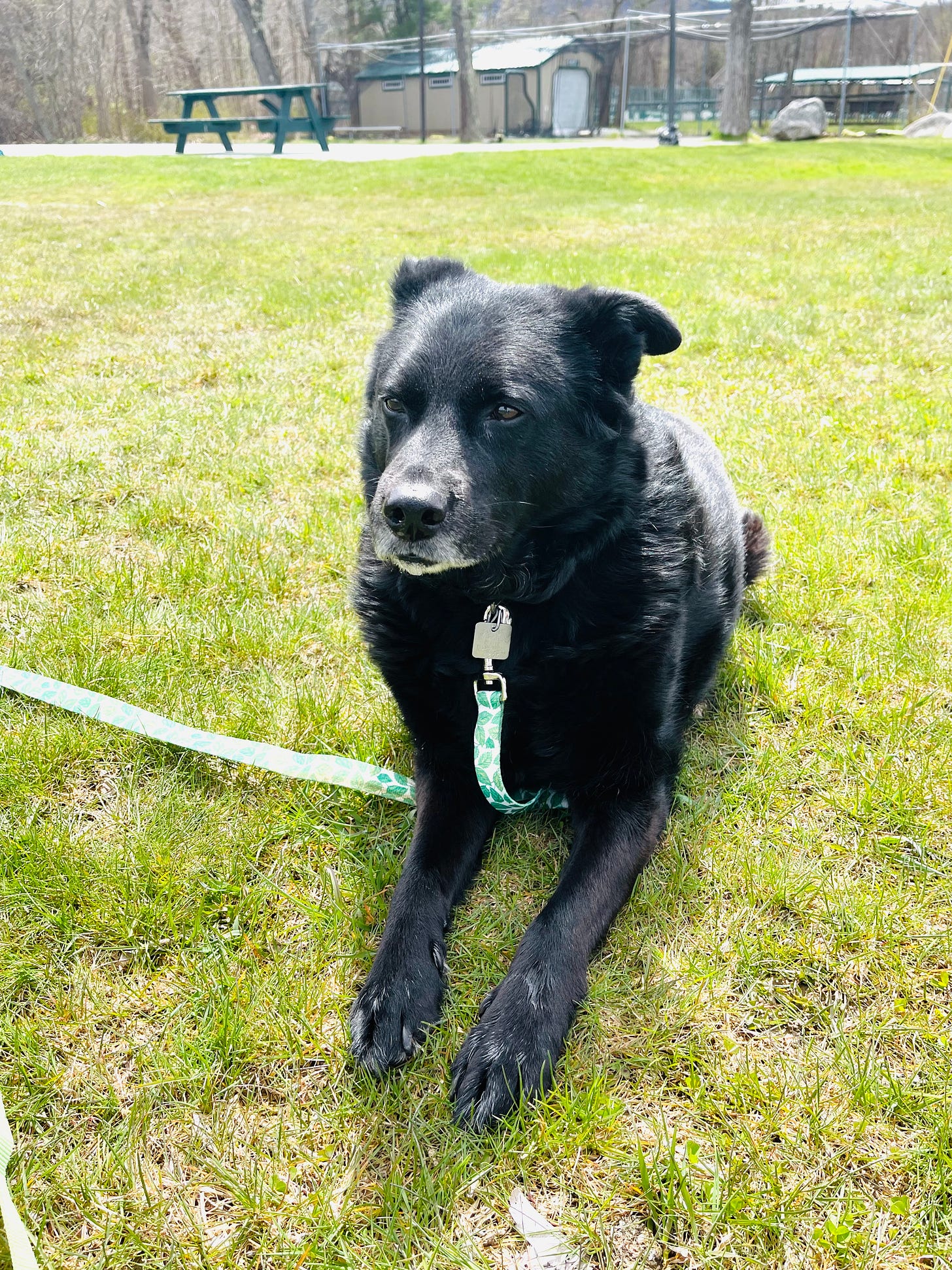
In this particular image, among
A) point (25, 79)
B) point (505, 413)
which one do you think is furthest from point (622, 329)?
point (25, 79)

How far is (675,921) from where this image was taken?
6.31 feet

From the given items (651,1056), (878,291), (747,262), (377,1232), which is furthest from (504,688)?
(747,262)

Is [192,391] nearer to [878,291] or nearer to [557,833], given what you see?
[557,833]

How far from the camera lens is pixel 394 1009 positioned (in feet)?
5.42

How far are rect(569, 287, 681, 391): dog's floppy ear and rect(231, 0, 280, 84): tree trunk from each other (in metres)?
29.5

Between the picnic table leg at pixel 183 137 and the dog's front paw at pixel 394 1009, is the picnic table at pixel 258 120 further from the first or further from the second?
the dog's front paw at pixel 394 1009

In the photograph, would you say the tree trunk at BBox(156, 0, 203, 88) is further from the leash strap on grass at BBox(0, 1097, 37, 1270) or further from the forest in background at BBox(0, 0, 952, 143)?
the leash strap on grass at BBox(0, 1097, 37, 1270)

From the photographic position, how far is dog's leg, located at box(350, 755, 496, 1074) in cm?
163

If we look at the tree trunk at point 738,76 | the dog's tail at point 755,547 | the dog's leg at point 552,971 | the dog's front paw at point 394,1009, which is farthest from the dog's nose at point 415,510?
the tree trunk at point 738,76

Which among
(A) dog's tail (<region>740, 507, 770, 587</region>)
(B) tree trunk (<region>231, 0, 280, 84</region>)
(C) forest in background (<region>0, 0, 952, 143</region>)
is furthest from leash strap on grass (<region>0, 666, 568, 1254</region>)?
(B) tree trunk (<region>231, 0, 280, 84</region>)

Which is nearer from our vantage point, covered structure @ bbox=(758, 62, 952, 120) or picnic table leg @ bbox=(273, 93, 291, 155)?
picnic table leg @ bbox=(273, 93, 291, 155)

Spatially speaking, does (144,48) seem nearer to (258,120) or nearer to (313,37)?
(258,120)

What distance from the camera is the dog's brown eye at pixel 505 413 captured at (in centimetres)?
208

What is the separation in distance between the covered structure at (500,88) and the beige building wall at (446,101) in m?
0.02
